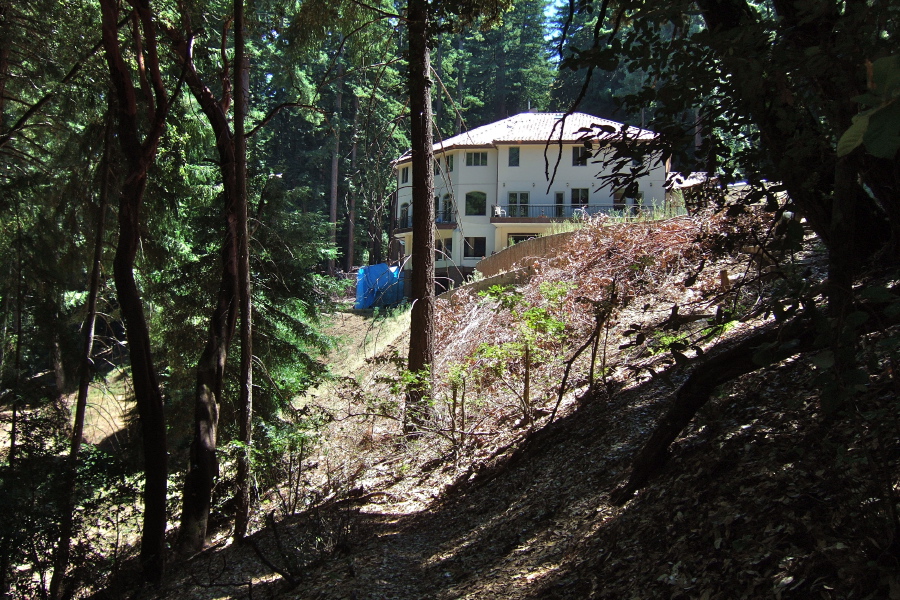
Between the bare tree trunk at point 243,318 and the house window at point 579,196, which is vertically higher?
the house window at point 579,196

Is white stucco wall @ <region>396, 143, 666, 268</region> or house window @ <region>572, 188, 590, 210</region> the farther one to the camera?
white stucco wall @ <region>396, 143, 666, 268</region>

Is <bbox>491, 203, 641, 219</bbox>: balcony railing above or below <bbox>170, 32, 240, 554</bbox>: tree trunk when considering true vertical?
above

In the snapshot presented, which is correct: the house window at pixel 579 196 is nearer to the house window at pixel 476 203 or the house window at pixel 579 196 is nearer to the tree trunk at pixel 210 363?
the house window at pixel 476 203

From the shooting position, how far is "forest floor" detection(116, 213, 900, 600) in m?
2.93

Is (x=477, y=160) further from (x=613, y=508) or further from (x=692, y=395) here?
(x=692, y=395)

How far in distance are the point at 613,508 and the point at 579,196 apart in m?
31.6

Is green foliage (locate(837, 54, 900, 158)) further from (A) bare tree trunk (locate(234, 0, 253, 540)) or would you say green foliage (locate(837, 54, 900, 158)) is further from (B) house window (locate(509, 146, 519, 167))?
(B) house window (locate(509, 146, 519, 167))

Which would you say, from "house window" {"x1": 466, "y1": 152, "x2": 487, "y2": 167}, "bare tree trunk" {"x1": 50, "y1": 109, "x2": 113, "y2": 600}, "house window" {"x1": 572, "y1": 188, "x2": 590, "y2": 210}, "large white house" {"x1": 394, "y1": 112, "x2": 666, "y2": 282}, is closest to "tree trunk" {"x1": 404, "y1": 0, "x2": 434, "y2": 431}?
"bare tree trunk" {"x1": 50, "y1": 109, "x2": 113, "y2": 600}

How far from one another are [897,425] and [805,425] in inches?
60.5

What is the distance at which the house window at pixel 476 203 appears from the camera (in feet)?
122

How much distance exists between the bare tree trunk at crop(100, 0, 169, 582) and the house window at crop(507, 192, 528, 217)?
27779mm

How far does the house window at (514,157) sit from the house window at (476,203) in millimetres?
2332

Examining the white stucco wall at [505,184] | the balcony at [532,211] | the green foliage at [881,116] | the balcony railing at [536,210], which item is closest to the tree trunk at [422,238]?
the green foliage at [881,116]

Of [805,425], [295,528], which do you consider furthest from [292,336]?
[805,425]
